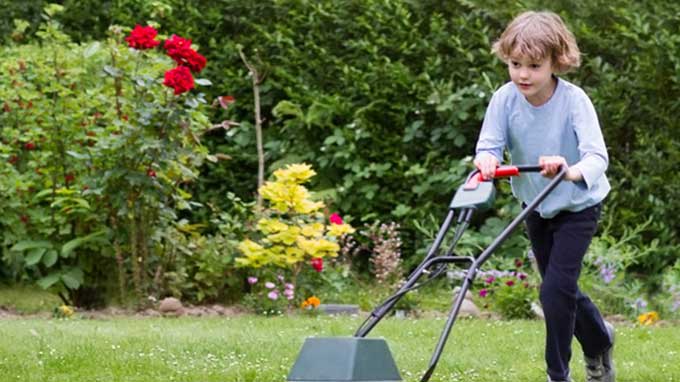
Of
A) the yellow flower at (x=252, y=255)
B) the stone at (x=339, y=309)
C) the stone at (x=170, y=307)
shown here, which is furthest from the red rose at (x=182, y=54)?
the stone at (x=339, y=309)

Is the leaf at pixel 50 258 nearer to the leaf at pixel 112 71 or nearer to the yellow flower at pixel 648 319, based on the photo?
the leaf at pixel 112 71

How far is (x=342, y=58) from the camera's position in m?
9.70

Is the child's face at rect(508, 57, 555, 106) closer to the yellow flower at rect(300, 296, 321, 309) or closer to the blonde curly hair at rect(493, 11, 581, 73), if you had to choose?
the blonde curly hair at rect(493, 11, 581, 73)

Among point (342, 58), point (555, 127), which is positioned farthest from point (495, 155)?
point (342, 58)

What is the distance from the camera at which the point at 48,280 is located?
775 cm

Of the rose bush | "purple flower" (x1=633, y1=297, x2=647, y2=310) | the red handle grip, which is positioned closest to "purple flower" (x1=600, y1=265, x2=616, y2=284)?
"purple flower" (x1=633, y1=297, x2=647, y2=310)

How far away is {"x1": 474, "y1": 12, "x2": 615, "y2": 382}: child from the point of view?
420cm

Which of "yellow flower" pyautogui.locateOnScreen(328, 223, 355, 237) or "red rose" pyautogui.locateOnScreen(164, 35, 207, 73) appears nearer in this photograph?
"red rose" pyautogui.locateOnScreen(164, 35, 207, 73)

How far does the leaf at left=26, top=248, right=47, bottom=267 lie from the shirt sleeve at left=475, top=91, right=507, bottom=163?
416 cm

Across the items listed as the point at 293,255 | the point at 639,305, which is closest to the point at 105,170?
the point at 293,255

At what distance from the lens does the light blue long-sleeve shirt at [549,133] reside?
4.34 metres

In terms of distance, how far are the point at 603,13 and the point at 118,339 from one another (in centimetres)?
446

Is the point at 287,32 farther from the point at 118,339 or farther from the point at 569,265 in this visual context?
the point at 569,265

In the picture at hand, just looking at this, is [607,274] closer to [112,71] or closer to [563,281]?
[112,71]
